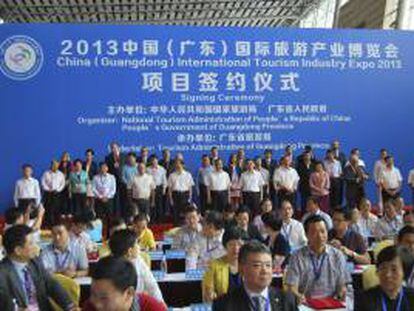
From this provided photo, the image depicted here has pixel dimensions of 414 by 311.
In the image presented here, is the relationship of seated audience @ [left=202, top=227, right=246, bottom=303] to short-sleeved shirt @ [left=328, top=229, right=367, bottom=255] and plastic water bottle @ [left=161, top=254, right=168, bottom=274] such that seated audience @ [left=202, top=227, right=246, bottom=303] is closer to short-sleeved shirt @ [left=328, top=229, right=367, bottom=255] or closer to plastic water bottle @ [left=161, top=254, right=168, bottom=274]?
plastic water bottle @ [left=161, top=254, right=168, bottom=274]

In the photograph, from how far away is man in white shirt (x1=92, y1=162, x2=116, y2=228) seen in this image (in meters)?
9.69

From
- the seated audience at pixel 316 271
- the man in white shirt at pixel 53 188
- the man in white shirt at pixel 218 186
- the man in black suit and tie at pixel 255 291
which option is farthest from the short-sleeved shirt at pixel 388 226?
the man in white shirt at pixel 53 188

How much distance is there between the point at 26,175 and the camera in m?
9.93

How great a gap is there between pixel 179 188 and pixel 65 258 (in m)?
5.17

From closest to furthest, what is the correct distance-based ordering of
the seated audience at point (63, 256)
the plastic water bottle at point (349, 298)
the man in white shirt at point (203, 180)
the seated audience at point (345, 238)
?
1. the plastic water bottle at point (349, 298)
2. the seated audience at point (63, 256)
3. the seated audience at point (345, 238)
4. the man in white shirt at point (203, 180)

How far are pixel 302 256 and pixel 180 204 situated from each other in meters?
6.24

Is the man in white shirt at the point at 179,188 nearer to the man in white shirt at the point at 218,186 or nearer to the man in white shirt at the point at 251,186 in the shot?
the man in white shirt at the point at 218,186

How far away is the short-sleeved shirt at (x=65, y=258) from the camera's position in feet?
16.1

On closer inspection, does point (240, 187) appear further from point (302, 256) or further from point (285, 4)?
point (285, 4)

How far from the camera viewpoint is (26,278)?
347 centimetres

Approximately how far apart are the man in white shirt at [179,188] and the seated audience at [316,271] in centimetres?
609

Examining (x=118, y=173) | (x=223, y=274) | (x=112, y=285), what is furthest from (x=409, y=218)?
(x=118, y=173)

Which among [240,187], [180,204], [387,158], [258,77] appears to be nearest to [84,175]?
[180,204]

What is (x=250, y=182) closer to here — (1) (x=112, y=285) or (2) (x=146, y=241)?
(2) (x=146, y=241)
